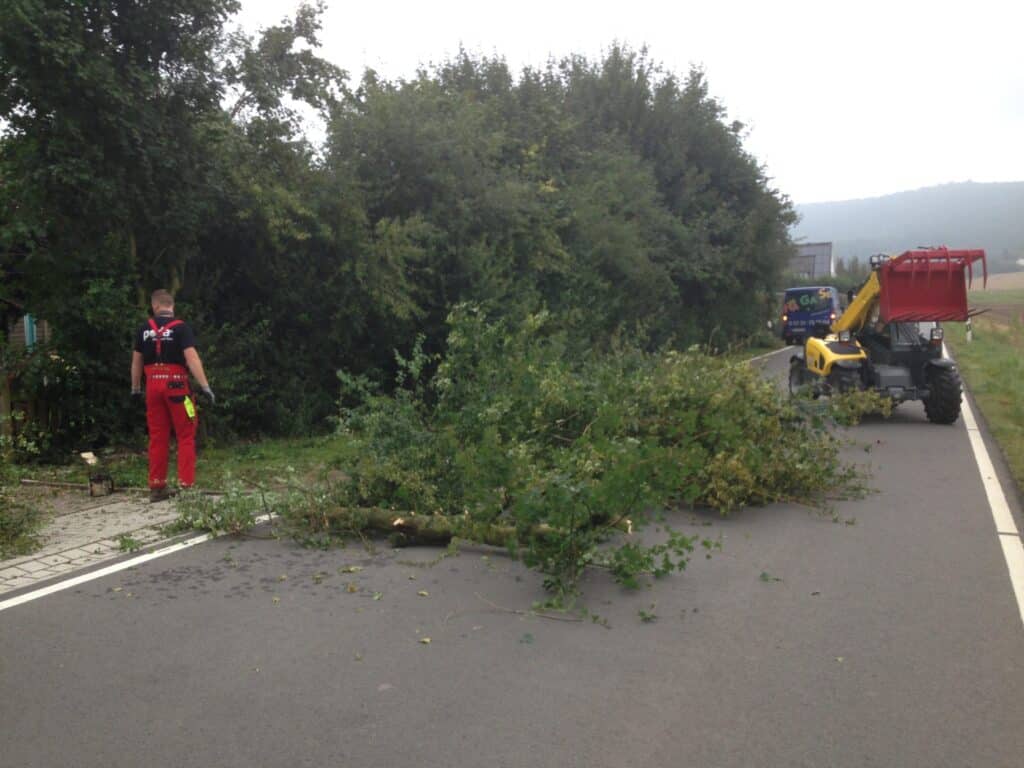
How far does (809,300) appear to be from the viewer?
3731 centimetres

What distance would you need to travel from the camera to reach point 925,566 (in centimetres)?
655

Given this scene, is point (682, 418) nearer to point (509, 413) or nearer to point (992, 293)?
point (509, 413)

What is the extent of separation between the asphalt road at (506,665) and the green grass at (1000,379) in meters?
5.16

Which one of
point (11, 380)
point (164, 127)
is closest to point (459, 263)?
point (164, 127)

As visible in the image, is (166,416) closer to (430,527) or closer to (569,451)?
(430,527)

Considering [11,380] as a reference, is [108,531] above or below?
below

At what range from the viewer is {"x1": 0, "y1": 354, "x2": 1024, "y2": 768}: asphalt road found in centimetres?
387

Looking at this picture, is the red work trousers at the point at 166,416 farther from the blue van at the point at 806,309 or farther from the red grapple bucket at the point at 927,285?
the blue van at the point at 806,309

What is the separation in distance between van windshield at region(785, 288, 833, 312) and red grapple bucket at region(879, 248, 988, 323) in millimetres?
22835

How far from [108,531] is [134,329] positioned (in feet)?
12.7

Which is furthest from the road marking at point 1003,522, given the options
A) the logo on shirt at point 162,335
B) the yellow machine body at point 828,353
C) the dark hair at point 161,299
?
the dark hair at point 161,299

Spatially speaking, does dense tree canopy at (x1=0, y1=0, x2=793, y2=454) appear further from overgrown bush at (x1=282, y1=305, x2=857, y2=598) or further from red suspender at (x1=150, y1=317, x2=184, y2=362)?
overgrown bush at (x1=282, y1=305, x2=857, y2=598)

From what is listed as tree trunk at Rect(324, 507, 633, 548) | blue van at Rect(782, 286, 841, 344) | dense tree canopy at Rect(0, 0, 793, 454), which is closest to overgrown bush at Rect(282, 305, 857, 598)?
tree trunk at Rect(324, 507, 633, 548)

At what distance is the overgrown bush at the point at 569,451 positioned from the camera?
6.08 meters
